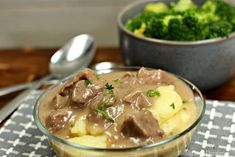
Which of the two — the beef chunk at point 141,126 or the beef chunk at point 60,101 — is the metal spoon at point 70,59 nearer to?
the beef chunk at point 60,101

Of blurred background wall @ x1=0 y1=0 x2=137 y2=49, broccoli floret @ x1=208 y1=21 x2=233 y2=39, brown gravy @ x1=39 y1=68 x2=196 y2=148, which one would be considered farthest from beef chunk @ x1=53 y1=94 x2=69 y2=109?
blurred background wall @ x1=0 y1=0 x2=137 y2=49

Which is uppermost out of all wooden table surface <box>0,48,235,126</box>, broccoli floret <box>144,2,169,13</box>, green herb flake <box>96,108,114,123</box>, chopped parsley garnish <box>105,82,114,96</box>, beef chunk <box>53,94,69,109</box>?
chopped parsley garnish <box>105,82,114,96</box>

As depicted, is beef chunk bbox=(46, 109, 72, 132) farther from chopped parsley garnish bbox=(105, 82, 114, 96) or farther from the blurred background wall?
the blurred background wall

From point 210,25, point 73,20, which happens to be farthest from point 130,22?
point 73,20

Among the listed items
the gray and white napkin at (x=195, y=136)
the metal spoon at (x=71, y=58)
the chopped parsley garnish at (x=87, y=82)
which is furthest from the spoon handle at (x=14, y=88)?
the chopped parsley garnish at (x=87, y=82)

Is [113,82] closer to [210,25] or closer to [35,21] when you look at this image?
[210,25]

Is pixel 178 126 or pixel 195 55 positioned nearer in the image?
pixel 178 126
